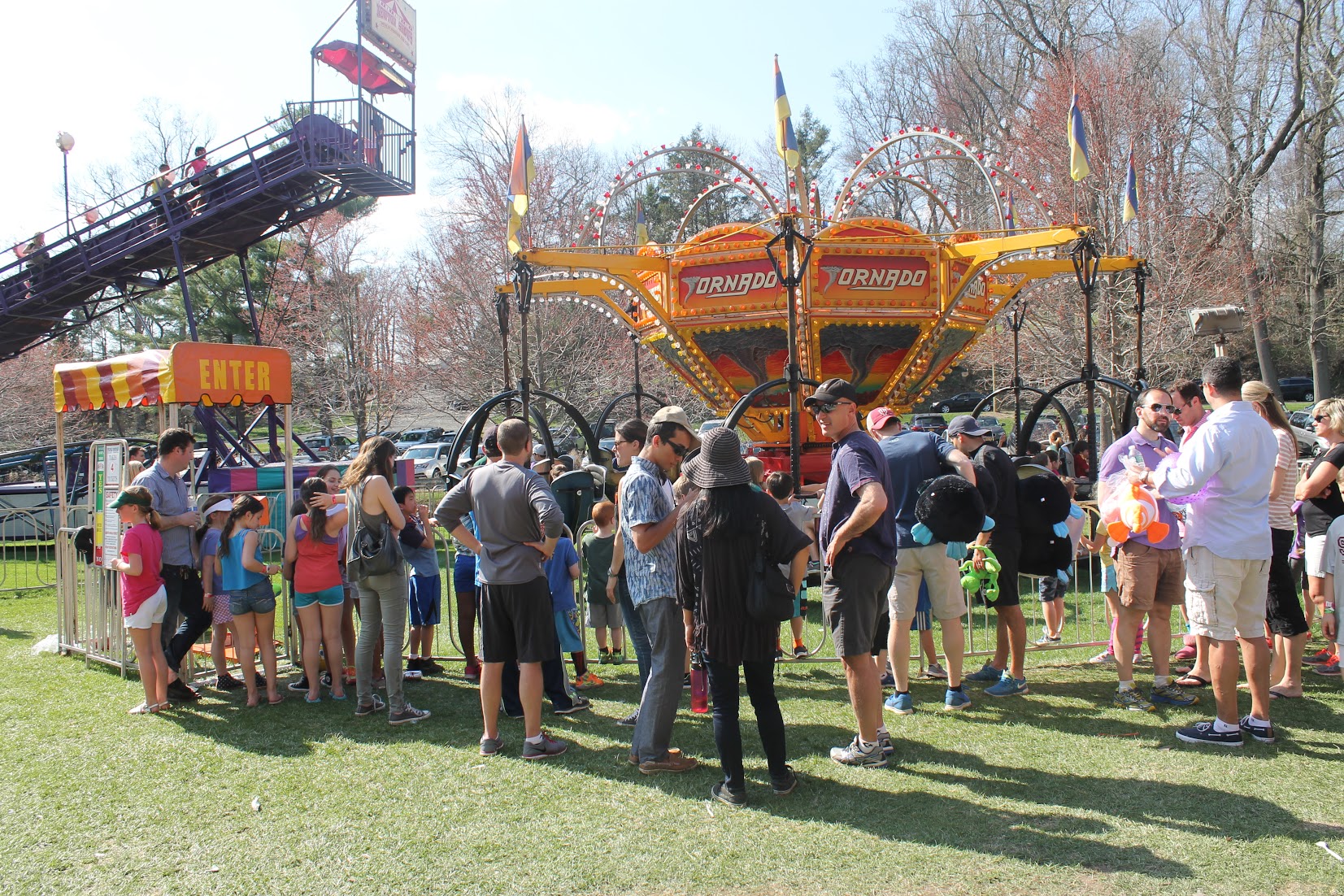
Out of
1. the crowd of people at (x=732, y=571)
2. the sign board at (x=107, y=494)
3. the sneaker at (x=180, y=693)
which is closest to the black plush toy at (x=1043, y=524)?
the crowd of people at (x=732, y=571)

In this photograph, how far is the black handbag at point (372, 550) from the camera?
494 centimetres

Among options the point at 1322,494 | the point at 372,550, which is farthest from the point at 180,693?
the point at 1322,494

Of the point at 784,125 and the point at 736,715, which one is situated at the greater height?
the point at 784,125

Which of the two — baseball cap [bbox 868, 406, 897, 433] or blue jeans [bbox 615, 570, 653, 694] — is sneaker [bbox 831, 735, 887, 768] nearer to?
blue jeans [bbox 615, 570, 653, 694]

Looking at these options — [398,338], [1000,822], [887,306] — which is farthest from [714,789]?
[398,338]

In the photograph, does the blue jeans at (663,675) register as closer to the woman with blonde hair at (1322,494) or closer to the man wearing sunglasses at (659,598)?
the man wearing sunglasses at (659,598)

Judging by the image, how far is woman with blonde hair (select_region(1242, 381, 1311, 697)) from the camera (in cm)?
483

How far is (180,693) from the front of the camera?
5664mm

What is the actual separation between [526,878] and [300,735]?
2244mm

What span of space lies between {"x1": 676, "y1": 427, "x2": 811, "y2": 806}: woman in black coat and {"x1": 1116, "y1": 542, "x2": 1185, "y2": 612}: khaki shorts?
2.12 m

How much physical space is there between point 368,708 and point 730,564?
2.73 m

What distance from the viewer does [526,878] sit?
3.28 m

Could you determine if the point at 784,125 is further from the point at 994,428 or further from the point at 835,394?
the point at 994,428

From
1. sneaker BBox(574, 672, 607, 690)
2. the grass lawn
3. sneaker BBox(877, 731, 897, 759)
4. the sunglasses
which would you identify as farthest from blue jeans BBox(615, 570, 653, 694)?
the sunglasses
